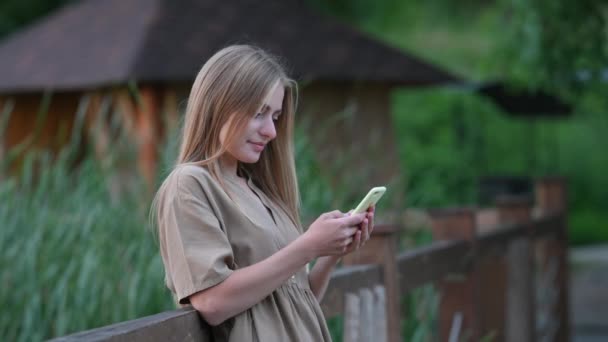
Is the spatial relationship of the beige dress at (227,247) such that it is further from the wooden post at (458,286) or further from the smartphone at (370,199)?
the wooden post at (458,286)

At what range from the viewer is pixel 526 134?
52.0 ft

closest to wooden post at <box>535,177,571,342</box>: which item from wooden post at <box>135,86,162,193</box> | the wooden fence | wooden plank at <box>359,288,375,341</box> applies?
the wooden fence

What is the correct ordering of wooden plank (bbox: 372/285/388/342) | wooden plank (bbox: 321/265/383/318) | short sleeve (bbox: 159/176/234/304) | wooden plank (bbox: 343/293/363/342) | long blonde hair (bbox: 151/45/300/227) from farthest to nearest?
wooden plank (bbox: 372/285/388/342)
wooden plank (bbox: 343/293/363/342)
wooden plank (bbox: 321/265/383/318)
long blonde hair (bbox: 151/45/300/227)
short sleeve (bbox: 159/176/234/304)

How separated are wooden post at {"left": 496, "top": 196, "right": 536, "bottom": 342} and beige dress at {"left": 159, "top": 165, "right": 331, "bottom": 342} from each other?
283 cm

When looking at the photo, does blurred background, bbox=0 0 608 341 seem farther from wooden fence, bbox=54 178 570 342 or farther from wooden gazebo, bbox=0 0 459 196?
wooden fence, bbox=54 178 570 342

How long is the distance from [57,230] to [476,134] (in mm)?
11569

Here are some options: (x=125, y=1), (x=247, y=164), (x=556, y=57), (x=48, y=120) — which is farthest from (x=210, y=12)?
(x=247, y=164)

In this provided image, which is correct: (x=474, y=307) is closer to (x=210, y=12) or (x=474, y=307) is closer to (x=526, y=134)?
(x=210, y=12)

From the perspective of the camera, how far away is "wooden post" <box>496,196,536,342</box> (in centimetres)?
470

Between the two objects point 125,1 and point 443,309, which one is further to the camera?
point 125,1

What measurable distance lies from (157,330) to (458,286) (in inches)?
89.8

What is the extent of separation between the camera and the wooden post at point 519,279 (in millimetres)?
4699

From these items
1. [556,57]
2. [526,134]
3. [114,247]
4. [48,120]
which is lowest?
[526,134]

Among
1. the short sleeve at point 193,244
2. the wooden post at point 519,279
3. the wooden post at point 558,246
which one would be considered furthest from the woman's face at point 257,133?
the wooden post at point 558,246
